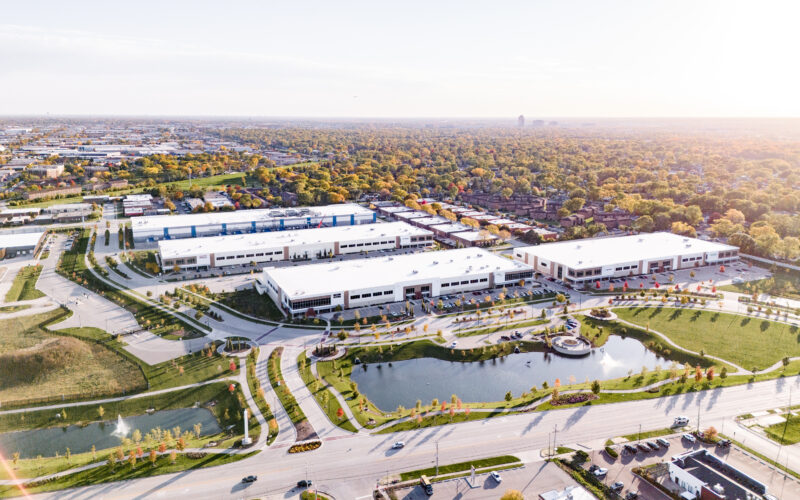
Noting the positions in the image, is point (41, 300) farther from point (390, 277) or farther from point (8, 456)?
point (390, 277)

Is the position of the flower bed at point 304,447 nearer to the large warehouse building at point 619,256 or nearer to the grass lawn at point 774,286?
the large warehouse building at point 619,256

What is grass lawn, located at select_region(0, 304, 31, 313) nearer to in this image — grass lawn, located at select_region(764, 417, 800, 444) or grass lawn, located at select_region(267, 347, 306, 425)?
grass lawn, located at select_region(267, 347, 306, 425)

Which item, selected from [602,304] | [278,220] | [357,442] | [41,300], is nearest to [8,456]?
[357,442]

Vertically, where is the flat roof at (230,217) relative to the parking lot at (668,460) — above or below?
above

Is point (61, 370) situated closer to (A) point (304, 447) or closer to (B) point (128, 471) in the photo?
(B) point (128, 471)

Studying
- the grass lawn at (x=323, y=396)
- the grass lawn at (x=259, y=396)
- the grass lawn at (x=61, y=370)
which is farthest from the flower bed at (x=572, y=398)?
the grass lawn at (x=61, y=370)
